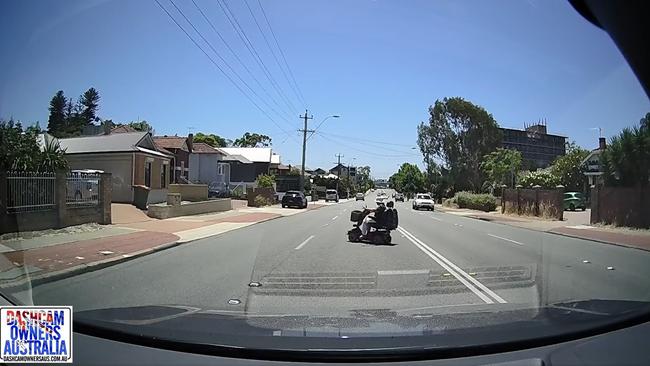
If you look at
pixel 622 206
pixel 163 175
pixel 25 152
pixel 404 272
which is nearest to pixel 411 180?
pixel 163 175

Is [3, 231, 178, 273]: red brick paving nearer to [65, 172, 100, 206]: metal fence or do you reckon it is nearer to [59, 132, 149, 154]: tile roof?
[65, 172, 100, 206]: metal fence

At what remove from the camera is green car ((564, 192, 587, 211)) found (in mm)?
47362

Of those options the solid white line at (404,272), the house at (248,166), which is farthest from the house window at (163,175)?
the house at (248,166)

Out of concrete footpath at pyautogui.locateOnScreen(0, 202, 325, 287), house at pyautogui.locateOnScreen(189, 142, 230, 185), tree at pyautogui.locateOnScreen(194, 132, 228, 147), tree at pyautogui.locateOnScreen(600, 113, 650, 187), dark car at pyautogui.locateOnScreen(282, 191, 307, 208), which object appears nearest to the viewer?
concrete footpath at pyautogui.locateOnScreen(0, 202, 325, 287)

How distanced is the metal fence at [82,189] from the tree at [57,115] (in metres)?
1.85

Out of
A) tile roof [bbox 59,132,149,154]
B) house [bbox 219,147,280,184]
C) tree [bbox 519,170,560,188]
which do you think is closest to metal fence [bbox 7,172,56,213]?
tile roof [bbox 59,132,149,154]

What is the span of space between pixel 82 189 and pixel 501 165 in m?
40.7

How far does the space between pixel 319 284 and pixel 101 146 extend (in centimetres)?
2686

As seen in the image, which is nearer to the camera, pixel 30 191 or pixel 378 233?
pixel 30 191

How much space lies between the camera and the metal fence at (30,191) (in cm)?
1516

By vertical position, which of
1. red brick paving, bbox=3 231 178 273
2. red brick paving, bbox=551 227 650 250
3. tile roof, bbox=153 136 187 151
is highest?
tile roof, bbox=153 136 187 151

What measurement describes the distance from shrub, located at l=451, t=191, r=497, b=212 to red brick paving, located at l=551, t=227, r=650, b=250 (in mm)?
24024

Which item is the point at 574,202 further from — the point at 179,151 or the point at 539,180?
the point at 179,151

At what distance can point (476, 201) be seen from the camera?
161 ft
